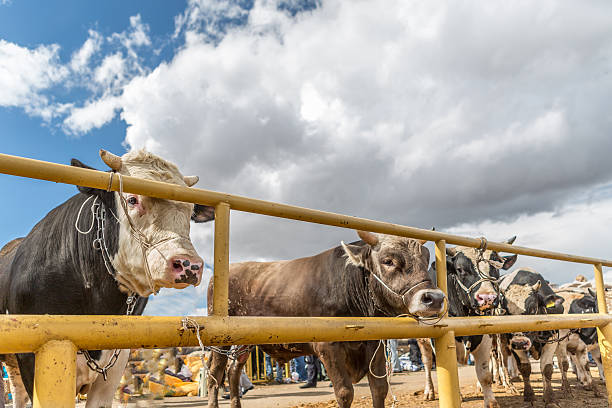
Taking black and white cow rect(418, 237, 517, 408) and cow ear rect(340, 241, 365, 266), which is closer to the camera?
cow ear rect(340, 241, 365, 266)

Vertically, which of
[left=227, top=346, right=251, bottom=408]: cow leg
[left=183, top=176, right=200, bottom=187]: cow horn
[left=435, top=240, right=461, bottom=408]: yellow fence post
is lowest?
[left=227, top=346, right=251, bottom=408]: cow leg

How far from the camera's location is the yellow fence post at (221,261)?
68.0 inches

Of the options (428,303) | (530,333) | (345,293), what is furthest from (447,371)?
(530,333)

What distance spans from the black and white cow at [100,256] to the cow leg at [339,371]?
2.05m

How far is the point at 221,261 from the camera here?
5.79ft

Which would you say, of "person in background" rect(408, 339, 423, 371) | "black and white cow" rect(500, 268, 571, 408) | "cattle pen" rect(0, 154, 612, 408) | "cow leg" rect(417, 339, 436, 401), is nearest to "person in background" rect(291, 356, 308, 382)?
"person in background" rect(408, 339, 423, 371)

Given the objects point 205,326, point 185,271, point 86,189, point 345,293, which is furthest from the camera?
point 345,293

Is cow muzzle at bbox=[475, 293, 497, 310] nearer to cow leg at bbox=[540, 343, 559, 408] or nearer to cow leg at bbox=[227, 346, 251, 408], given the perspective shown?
cow leg at bbox=[540, 343, 559, 408]

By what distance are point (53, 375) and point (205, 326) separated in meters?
0.47

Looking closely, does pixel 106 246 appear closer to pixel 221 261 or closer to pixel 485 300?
pixel 221 261

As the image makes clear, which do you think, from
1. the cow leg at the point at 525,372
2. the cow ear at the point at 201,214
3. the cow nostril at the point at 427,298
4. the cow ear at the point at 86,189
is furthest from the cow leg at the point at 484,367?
the cow ear at the point at 86,189

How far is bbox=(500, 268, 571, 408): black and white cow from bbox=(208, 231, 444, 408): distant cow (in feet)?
9.60

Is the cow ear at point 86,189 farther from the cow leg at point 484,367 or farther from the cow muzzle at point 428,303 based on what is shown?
the cow leg at point 484,367

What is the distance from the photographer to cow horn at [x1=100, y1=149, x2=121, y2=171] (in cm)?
265
